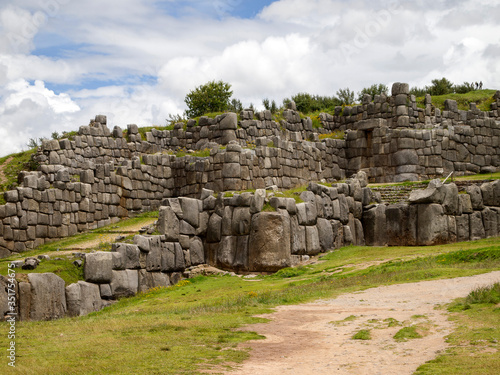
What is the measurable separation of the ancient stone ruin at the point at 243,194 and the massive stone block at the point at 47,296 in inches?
1.1

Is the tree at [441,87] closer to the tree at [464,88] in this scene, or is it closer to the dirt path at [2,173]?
the tree at [464,88]

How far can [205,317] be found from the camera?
14.0 m

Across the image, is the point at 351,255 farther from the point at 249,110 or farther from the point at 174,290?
the point at 249,110

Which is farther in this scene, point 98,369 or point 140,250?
point 140,250

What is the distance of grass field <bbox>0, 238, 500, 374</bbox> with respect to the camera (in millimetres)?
9867

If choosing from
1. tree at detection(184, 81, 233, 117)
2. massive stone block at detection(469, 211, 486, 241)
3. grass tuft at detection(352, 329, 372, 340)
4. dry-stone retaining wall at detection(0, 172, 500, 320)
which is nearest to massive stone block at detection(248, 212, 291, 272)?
dry-stone retaining wall at detection(0, 172, 500, 320)

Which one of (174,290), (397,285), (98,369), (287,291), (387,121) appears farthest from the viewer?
(387,121)

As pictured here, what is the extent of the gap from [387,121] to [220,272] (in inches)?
780

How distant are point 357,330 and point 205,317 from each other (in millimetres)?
3222

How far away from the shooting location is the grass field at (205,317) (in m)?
9.87

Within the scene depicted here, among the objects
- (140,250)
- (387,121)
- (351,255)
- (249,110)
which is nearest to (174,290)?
(140,250)

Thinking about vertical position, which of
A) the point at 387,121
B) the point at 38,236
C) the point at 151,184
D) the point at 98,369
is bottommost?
the point at 98,369

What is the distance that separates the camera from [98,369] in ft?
30.6

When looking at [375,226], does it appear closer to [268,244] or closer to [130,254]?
[268,244]
